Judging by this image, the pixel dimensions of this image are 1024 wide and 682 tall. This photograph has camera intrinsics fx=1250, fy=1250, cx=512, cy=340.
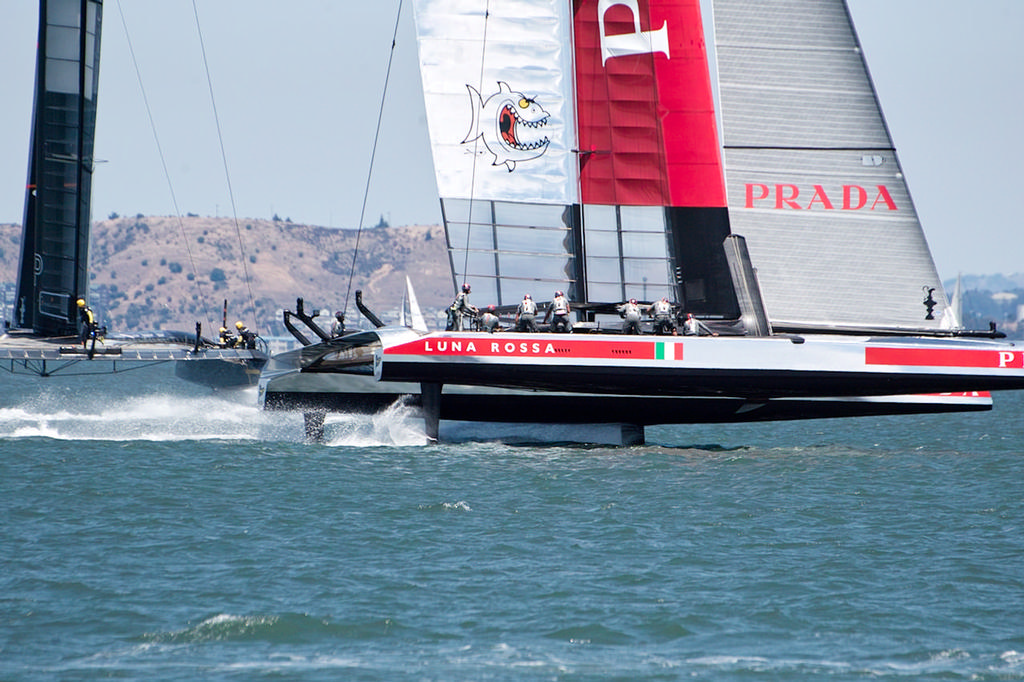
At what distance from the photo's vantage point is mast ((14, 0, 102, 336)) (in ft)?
77.3

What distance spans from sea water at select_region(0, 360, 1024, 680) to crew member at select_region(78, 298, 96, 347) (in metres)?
2.81

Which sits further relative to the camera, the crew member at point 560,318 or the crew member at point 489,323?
the crew member at point 489,323

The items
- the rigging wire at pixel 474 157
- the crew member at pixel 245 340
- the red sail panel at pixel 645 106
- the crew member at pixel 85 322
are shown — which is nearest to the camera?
the rigging wire at pixel 474 157

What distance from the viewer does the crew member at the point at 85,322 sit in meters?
21.6

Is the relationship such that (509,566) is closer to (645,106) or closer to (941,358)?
(941,358)

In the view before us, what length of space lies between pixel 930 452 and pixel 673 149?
718 centimetres

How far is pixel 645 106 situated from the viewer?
19.0 m

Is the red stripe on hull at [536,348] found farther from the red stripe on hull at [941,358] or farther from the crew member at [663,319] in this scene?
the red stripe on hull at [941,358]

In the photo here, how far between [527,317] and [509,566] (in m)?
6.79

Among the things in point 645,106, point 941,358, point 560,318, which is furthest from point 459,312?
point 941,358

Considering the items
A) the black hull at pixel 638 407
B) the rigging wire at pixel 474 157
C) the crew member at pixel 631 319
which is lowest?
the black hull at pixel 638 407

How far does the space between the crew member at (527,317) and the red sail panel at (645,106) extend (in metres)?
2.33

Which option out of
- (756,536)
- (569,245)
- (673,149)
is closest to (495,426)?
(569,245)

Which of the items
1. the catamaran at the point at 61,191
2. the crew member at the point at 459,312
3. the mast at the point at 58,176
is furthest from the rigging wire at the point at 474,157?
the mast at the point at 58,176
